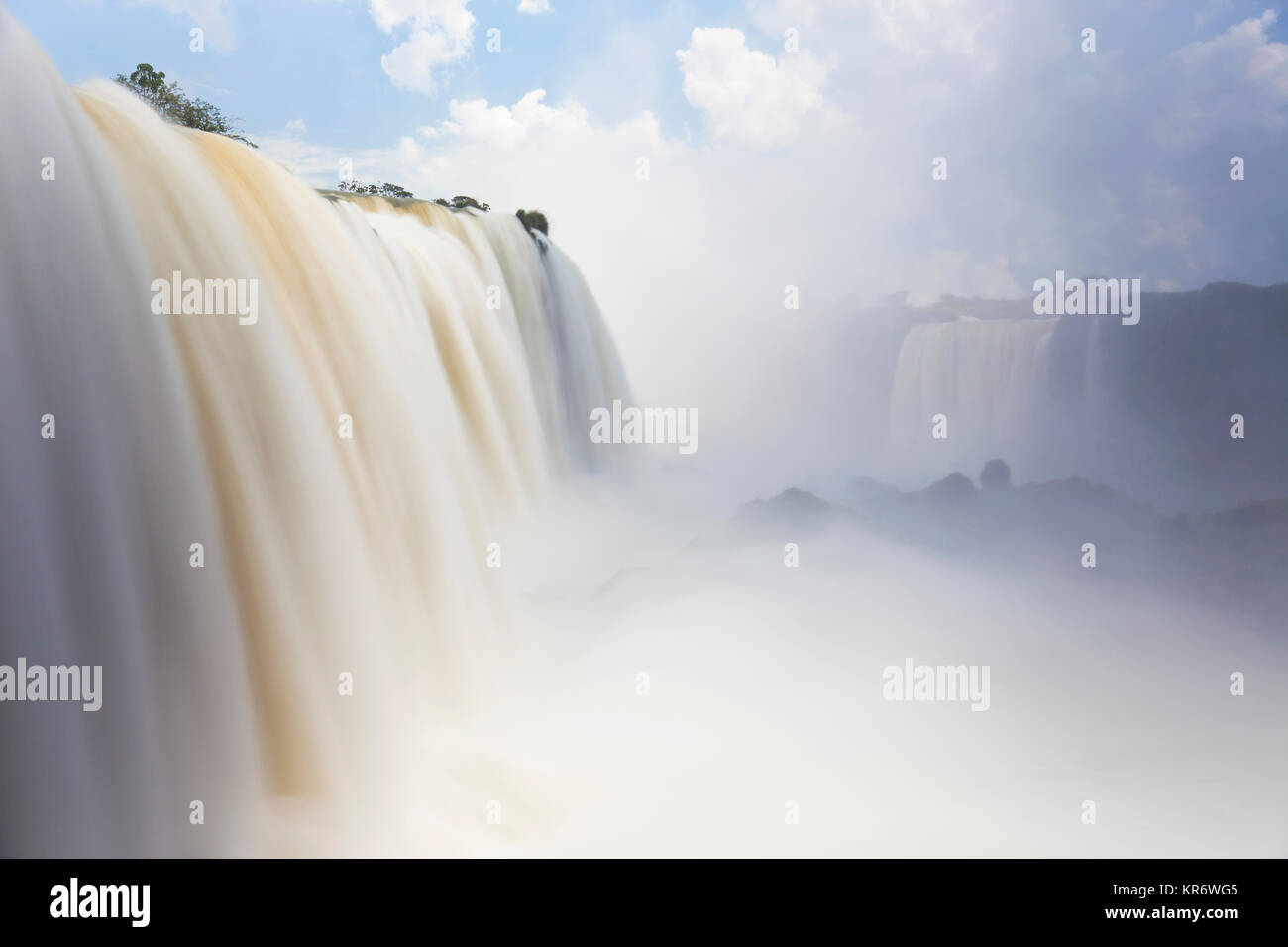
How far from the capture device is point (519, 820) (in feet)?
8.29

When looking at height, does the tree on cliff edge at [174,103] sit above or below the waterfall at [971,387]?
above

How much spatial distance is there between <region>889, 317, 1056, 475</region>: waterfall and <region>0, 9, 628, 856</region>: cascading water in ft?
6.64

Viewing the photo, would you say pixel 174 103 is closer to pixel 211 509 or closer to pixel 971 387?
pixel 211 509

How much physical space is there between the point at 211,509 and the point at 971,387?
9.95 ft

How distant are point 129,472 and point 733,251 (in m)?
2.30

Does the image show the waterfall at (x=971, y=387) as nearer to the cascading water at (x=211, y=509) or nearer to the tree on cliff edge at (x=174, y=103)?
the cascading water at (x=211, y=509)

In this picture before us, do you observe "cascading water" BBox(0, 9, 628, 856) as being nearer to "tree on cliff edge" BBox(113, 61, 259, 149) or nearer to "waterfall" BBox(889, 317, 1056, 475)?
"tree on cliff edge" BBox(113, 61, 259, 149)

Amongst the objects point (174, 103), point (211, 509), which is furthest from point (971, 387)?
point (174, 103)

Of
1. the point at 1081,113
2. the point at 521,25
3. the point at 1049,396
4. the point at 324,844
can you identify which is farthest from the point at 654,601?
the point at 1081,113

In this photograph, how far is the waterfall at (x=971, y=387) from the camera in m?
3.28

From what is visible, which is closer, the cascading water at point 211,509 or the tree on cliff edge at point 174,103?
the cascading water at point 211,509

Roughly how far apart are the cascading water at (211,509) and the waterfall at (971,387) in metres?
2.02

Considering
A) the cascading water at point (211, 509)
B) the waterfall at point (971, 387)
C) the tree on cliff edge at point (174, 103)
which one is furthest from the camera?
the waterfall at point (971, 387)

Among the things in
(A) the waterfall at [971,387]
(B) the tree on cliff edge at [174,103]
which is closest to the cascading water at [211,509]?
(B) the tree on cliff edge at [174,103]
